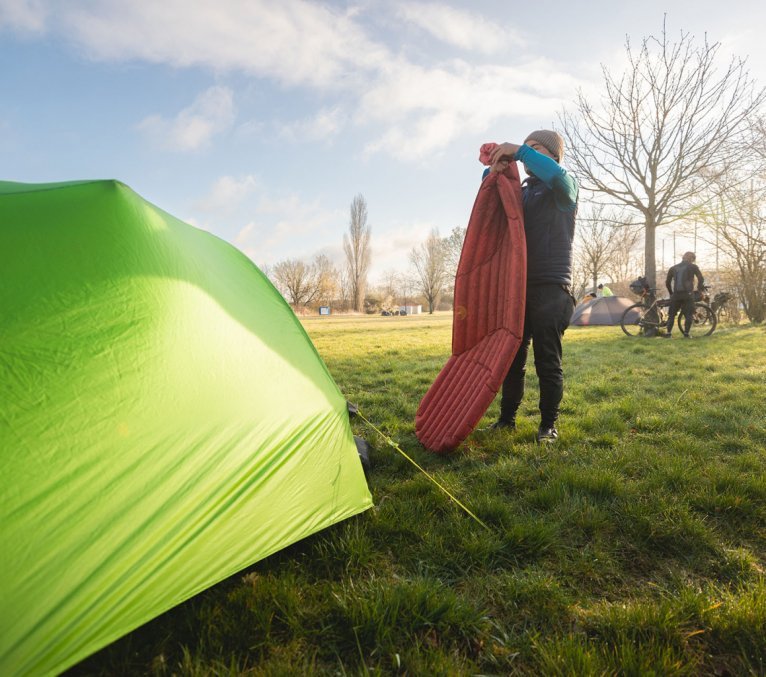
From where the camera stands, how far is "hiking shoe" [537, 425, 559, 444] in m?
2.81

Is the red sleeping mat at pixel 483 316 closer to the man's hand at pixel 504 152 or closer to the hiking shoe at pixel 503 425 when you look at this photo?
the man's hand at pixel 504 152

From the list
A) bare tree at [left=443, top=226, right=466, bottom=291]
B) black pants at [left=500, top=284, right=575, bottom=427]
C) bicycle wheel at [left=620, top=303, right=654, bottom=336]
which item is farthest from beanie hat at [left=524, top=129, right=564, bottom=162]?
bare tree at [left=443, top=226, right=466, bottom=291]

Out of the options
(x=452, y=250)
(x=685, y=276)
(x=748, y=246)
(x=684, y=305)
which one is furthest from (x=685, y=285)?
(x=452, y=250)

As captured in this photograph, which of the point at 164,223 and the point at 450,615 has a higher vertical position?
the point at 164,223

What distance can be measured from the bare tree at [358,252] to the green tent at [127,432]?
44.0 m

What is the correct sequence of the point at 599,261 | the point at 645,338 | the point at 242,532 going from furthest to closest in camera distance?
the point at 599,261 → the point at 645,338 → the point at 242,532

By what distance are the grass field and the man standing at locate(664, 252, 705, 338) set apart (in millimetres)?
7207

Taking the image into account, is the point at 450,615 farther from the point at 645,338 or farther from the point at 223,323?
the point at 645,338

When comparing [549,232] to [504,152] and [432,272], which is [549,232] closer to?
[504,152]

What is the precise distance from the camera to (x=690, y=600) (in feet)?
4.54

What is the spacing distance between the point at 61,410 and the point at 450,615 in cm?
136

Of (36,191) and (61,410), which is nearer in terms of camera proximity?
(61,410)

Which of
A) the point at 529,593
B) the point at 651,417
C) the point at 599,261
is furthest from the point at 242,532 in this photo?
the point at 599,261

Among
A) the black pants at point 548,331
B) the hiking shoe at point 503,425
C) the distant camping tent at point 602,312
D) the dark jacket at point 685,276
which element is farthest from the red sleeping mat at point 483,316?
the distant camping tent at point 602,312
